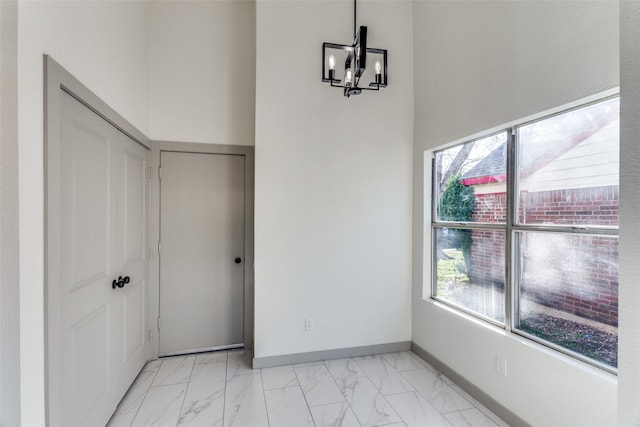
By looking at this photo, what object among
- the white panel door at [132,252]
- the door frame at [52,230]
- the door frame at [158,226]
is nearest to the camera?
the door frame at [52,230]

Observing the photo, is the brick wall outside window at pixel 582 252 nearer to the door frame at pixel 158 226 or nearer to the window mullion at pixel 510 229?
the window mullion at pixel 510 229

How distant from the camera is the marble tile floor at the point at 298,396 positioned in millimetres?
2062

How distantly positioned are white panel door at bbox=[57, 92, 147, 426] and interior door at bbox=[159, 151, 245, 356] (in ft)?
1.38

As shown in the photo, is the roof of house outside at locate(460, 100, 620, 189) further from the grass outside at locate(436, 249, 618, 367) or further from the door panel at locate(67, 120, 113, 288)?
the door panel at locate(67, 120, 113, 288)

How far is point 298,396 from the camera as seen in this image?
2.34 m

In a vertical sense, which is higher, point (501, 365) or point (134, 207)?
point (134, 207)

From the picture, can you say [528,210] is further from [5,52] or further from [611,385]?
[5,52]

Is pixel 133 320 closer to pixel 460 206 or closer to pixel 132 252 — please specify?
pixel 132 252

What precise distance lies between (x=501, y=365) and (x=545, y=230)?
3.31ft

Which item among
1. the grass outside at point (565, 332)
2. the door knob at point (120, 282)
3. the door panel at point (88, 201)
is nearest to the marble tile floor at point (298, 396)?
the grass outside at point (565, 332)

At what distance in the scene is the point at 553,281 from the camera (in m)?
1.86

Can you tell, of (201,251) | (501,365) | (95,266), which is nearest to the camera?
(95,266)

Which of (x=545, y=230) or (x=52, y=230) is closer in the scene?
(x=52, y=230)

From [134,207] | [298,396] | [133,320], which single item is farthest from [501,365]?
[134,207]
